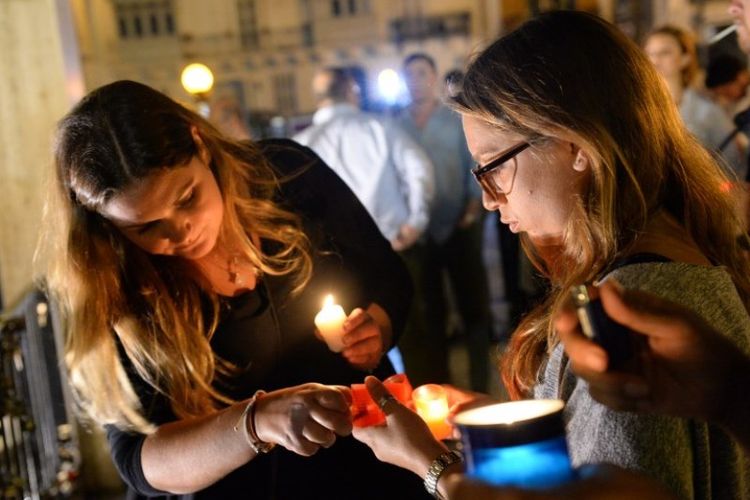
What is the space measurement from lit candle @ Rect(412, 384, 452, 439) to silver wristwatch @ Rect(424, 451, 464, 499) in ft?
1.33

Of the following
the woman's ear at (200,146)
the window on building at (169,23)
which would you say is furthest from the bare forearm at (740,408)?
the window on building at (169,23)

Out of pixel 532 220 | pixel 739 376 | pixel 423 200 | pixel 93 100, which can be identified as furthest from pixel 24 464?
pixel 739 376

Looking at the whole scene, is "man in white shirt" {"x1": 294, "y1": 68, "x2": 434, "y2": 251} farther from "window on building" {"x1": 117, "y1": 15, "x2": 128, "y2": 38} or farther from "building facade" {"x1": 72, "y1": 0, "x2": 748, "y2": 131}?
"building facade" {"x1": 72, "y1": 0, "x2": 748, "y2": 131}

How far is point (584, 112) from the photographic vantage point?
5.20 feet

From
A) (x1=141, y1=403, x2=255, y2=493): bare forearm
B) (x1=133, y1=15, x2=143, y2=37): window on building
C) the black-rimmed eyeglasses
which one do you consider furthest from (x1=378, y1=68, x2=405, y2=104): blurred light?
the black-rimmed eyeglasses

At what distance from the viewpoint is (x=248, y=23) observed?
2231cm

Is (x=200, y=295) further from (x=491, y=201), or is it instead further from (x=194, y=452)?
(x=491, y=201)

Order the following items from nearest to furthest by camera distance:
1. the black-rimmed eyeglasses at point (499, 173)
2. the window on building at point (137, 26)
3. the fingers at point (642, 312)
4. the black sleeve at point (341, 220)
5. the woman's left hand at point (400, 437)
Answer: the fingers at point (642, 312) → the black-rimmed eyeglasses at point (499, 173) → the woman's left hand at point (400, 437) → the black sleeve at point (341, 220) → the window on building at point (137, 26)

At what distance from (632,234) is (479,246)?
5.36 m

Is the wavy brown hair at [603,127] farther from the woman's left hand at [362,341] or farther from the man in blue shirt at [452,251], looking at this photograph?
the man in blue shirt at [452,251]

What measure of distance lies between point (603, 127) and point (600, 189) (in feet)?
0.38

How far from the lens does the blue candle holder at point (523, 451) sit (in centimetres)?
118

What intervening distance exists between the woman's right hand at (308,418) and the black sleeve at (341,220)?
82cm

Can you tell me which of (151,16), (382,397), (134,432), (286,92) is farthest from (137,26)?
(382,397)
